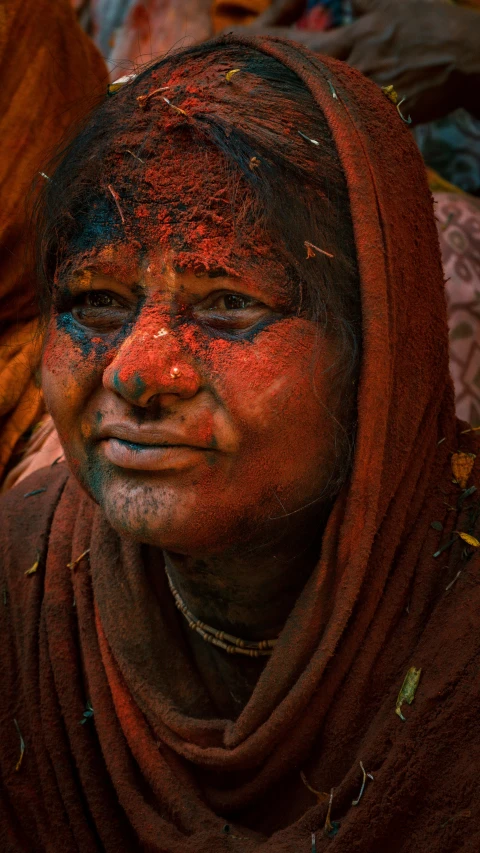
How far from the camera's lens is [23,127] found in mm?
2760

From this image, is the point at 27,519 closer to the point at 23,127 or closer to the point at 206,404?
the point at 206,404

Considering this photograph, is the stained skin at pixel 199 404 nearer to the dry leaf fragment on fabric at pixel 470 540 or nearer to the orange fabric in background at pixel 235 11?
the dry leaf fragment on fabric at pixel 470 540

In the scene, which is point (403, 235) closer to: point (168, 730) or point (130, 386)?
point (130, 386)

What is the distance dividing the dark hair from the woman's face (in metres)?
0.05

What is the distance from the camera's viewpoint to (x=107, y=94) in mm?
1710

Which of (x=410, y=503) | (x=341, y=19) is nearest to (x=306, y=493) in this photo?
(x=410, y=503)

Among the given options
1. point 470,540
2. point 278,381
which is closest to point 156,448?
point 278,381

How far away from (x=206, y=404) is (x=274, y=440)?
114 mm

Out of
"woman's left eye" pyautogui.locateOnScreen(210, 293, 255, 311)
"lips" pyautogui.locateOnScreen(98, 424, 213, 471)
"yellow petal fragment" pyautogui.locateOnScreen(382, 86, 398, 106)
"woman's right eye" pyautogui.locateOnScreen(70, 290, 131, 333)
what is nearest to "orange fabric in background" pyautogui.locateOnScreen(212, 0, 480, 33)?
"yellow petal fragment" pyautogui.locateOnScreen(382, 86, 398, 106)

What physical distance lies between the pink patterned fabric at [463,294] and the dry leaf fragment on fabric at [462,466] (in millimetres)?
877

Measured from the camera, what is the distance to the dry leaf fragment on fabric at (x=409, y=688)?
1.41 m

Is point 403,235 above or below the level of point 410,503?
above

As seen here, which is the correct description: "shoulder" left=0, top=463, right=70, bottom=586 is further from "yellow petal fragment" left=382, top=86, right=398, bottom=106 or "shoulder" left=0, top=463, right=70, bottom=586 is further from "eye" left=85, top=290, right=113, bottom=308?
"yellow petal fragment" left=382, top=86, right=398, bottom=106

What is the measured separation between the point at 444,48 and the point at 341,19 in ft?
2.90
